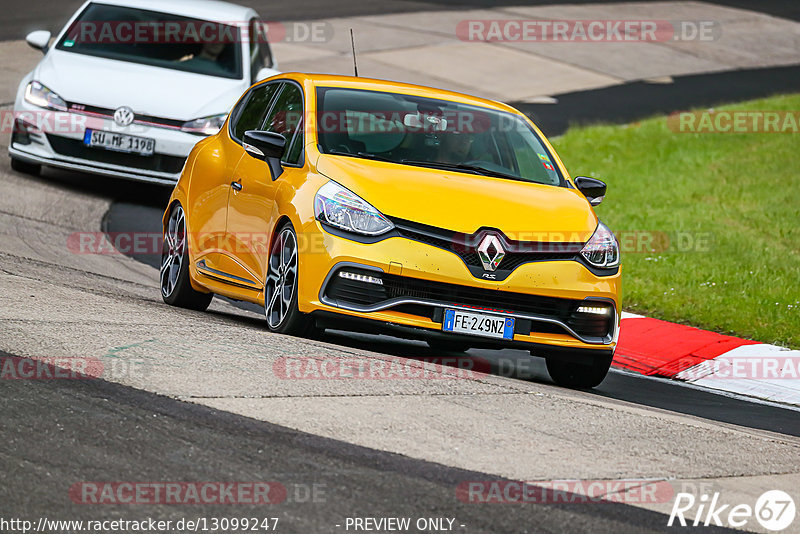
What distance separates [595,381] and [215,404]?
10.6 ft

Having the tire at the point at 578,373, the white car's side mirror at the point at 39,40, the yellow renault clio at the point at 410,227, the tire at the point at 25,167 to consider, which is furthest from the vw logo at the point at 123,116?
the tire at the point at 578,373

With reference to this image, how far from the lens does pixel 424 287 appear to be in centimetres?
748

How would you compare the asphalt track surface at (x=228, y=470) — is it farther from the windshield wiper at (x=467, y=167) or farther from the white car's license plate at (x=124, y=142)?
the white car's license plate at (x=124, y=142)

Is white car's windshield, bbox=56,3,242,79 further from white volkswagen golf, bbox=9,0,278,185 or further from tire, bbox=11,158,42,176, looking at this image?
tire, bbox=11,158,42,176

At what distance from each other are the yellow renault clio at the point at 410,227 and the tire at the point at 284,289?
1cm

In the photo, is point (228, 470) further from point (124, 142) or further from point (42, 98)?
point (42, 98)

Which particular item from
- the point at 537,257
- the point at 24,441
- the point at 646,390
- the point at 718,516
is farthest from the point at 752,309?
the point at 24,441

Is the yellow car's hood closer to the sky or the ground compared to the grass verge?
closer to the sky

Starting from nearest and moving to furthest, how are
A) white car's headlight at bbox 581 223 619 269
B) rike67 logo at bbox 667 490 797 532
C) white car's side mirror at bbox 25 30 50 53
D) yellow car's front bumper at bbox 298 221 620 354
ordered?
rike67 logo at bbox 667 490 797 532
yellow car's front bumper at bbox 298 221 620 354
white car's headlight at bbox 581 223 619 269
white car's side mirror at bbox 25 30 50 53

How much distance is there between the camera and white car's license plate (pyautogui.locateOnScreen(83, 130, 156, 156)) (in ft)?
43.5

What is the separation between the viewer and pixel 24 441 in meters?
5.25

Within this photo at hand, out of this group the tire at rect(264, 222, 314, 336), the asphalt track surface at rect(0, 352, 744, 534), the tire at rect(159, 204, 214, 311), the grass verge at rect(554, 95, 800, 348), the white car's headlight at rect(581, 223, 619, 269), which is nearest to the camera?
the asphalt track surface at rect(0, 352, 744, 534)

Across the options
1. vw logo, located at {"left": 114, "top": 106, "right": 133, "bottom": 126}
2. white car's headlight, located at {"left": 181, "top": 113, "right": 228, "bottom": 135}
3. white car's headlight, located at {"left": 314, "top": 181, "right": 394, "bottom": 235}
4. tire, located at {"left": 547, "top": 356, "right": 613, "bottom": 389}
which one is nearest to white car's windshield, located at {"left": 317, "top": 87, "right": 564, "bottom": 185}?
white car's headlight, located at {"left": 314, "top": 181, "right": 394, "bottom": 235}

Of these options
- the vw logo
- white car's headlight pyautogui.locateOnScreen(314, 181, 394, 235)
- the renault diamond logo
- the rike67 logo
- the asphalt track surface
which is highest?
the vw logo
